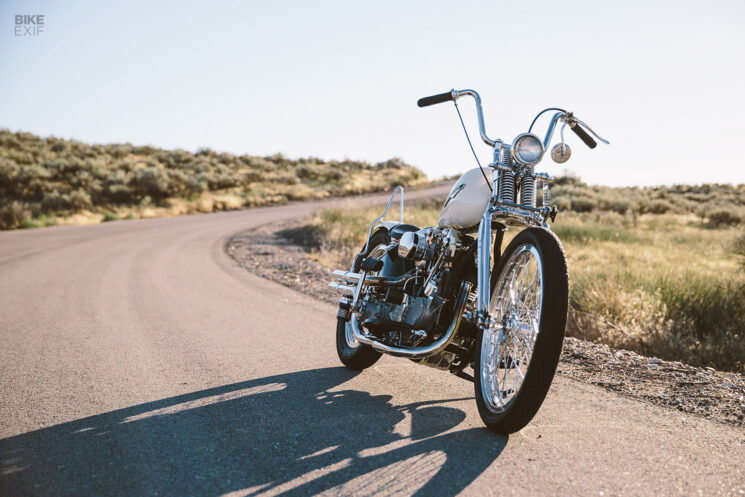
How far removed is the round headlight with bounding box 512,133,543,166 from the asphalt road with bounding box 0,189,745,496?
1591 mm

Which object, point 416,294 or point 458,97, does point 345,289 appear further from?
point 458,97

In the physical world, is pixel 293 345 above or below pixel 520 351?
below

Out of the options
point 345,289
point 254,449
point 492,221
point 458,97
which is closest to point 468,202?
point 492,221

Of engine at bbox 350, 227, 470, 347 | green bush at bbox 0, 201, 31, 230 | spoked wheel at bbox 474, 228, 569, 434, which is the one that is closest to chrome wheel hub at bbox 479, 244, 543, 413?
spoked wheel at bbox 474, 228, 569, 434

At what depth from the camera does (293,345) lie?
207 inches

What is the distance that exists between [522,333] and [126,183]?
2672 cm

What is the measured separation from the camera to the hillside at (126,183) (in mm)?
22484

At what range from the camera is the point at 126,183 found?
26234mm

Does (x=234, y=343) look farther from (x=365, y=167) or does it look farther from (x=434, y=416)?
(x=365, y=167)

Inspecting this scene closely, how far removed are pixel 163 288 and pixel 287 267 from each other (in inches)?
120

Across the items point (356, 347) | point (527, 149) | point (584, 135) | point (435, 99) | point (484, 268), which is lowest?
point (356, 347)

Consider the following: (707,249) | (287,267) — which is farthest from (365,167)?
(287,267)

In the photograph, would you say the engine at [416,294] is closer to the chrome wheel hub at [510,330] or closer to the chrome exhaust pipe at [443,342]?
the chrome exhaust pipe at [443,342]

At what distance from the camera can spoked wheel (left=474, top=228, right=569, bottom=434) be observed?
2654 millimetres
